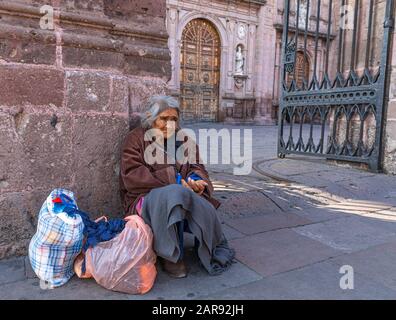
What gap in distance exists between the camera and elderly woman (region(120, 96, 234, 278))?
2332 millimetres

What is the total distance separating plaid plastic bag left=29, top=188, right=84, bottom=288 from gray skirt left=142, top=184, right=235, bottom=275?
46 centimetres

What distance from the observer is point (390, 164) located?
17.5 feet

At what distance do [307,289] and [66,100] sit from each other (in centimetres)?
207

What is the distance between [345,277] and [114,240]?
1.45m

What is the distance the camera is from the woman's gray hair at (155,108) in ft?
9.20

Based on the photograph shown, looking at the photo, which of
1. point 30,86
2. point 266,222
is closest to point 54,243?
point 30,86

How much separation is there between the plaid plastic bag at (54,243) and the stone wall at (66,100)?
1.60ft

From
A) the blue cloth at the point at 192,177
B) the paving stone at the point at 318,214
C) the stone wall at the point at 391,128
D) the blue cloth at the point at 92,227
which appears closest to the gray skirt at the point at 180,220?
the blue cloth at the point at 92,227

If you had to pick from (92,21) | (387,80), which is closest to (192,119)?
(387,80)

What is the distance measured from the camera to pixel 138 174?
8.78 ft

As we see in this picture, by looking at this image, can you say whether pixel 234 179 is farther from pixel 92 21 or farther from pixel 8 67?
pixel 8 67

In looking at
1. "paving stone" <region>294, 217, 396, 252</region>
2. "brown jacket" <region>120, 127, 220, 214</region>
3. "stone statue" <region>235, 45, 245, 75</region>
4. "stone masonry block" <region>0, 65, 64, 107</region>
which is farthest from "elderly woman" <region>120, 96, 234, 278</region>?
"stone statue" <region>235, 45, 245, 75</region>

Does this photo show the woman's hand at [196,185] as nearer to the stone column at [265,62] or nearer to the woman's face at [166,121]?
the woman's face at [166,121]

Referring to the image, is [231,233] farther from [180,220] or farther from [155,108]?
[155,108]
